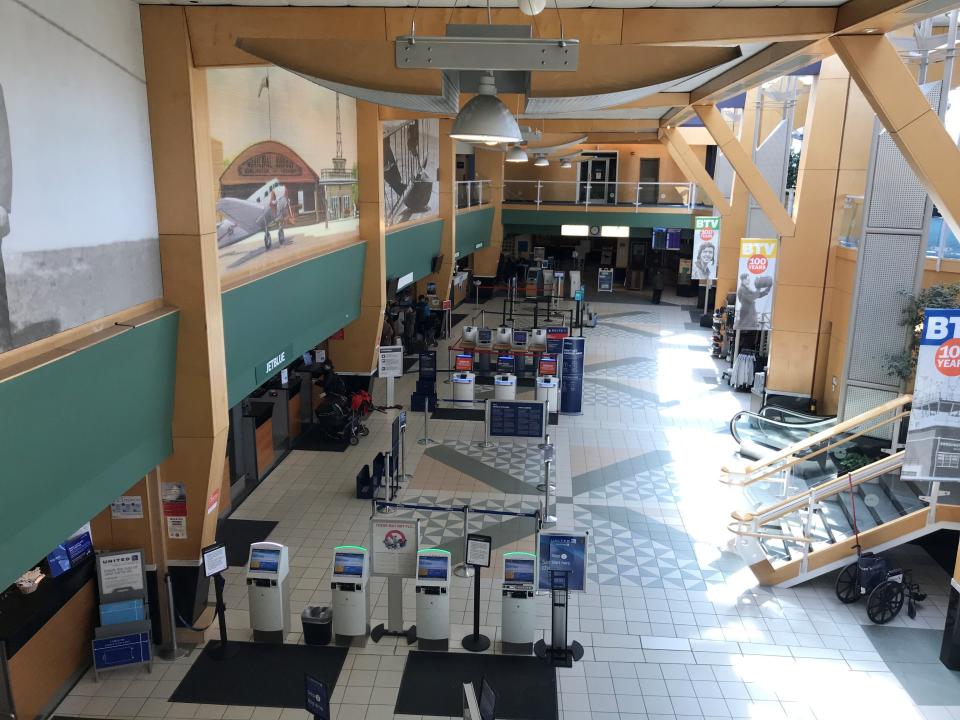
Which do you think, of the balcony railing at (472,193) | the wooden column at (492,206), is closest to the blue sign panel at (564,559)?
the balcony railing at (472,193)

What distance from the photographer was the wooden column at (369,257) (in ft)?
46.6

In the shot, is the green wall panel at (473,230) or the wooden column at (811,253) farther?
the green wall panel at (473,230)

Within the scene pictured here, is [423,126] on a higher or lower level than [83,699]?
higher

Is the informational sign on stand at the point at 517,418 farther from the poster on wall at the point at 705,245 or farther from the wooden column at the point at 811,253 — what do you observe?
the poster on wall at the point at 705,245

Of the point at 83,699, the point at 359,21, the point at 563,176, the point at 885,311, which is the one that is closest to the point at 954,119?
the point at 885,311

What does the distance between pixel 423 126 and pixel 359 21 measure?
45.6 ft

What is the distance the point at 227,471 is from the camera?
11.1 meters

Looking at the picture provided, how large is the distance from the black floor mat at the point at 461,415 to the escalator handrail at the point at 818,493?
232 inches

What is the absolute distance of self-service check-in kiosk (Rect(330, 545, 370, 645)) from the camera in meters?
7.90

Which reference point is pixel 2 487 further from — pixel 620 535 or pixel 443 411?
pixel 443 411

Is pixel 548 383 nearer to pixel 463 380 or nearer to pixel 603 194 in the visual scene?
pixel 463 380

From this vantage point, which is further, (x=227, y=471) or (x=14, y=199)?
(x=227, y=471)

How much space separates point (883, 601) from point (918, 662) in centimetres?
84

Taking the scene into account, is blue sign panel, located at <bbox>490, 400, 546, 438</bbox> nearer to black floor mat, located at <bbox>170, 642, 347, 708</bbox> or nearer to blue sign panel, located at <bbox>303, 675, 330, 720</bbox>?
black floor mat, located at <bbox>170, 642, 347, 708</bbox>
